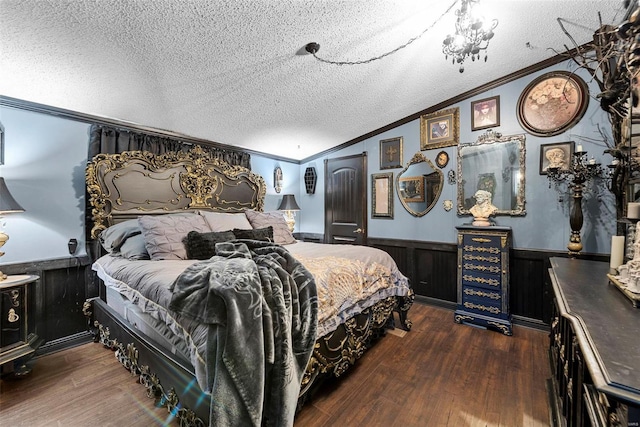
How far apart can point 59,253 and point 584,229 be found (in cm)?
484

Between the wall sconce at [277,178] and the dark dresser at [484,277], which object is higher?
the wall sconce at [277,178]

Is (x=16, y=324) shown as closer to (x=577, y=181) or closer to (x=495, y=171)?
(x=495, y=171)

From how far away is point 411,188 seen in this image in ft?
11.7

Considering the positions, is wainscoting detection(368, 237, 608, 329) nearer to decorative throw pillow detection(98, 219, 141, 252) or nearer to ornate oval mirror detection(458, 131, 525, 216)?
ornate oval mirror detection(458, 131, 525, 216)

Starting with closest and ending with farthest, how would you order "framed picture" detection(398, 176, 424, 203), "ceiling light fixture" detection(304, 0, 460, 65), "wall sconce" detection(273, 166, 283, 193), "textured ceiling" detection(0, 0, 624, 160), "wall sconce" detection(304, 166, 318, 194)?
"textured ceiling" detection(0, 0, 624, 160) < "ceiling light fixture" detection(304, 0, 460, 65) < "framed picture" detection(398, 176, 424, 203) < "wall sconce" detection(273, 166, 283, 193) < "wall sconce" detection(304, 166, 318, 194)

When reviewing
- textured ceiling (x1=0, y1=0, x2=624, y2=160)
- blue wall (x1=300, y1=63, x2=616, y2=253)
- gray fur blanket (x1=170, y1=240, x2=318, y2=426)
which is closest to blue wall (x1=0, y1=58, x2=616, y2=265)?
blue wall (x1=300, y1=63, x2=616, y2=253)

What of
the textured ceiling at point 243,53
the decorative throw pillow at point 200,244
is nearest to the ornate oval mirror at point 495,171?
the textured ceiling at point 243,53

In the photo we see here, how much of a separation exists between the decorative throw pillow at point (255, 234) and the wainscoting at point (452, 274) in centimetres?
179

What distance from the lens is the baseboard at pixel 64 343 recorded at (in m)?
2.22

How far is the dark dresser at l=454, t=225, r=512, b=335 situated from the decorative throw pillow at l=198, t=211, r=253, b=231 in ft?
7.85

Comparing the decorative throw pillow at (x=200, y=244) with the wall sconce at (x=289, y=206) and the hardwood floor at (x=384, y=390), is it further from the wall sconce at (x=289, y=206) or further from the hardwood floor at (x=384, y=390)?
the wall sconce at (x=289, y=206)

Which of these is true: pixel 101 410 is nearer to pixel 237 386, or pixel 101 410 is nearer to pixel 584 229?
pixel 237 386

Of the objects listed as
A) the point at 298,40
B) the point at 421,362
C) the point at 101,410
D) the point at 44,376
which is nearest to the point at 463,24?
the point at 298,40

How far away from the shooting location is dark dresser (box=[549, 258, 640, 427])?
2.01 ft
